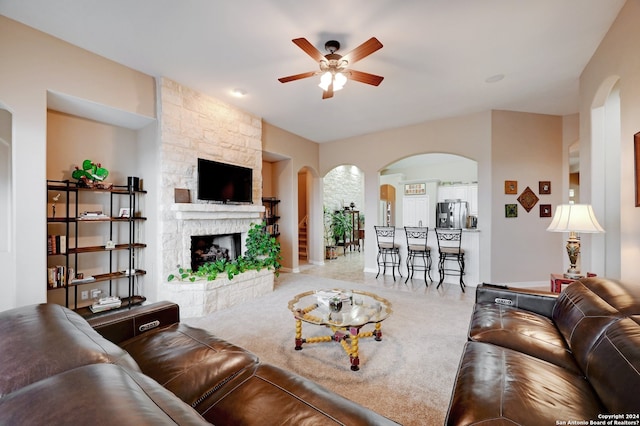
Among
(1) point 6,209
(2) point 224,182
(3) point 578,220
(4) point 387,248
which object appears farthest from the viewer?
(4) point 387,248

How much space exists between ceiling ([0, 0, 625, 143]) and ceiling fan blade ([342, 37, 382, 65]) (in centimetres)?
26

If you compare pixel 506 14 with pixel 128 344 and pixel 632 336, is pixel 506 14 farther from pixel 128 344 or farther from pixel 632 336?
pixel 128 344

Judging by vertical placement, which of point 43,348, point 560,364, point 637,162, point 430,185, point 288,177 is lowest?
point 560,364

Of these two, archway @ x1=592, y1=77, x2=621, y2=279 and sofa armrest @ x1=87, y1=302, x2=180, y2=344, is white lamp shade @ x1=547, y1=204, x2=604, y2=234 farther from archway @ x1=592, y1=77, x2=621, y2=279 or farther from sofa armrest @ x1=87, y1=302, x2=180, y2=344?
sofa armrest @ x1=87, y1=302, x2=180, y2=344

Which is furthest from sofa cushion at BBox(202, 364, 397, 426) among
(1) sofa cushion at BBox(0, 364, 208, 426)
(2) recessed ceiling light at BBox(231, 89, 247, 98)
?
(2) recessed ceiling light at BBox(231, 89, 247, 98)

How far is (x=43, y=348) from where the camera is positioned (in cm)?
85

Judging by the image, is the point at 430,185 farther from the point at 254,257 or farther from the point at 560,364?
the point at 560,364

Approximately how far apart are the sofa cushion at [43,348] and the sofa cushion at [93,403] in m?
0.16

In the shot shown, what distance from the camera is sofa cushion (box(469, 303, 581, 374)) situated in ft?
4.78

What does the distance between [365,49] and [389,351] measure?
272 centimetres

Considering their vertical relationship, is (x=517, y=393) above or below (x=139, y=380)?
below

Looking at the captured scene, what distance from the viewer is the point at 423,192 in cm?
885

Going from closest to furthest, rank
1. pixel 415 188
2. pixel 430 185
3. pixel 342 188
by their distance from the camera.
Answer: pixel 342 188
pixel 430 185
pixel 415 188

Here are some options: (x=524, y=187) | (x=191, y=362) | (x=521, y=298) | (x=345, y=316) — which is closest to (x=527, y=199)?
(x=524, y=187)
